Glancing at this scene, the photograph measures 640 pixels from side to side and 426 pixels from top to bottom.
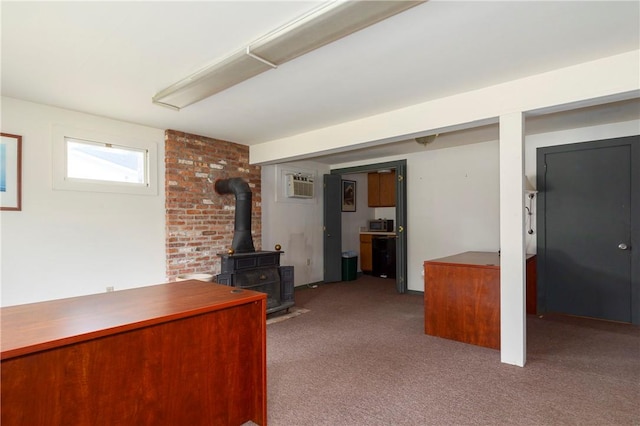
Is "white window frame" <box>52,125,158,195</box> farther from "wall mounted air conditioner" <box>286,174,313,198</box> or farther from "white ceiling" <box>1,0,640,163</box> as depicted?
"wall mounted air conditioner" <box>286,174,313,198</box>

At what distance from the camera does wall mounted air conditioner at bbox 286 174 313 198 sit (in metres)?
5.77

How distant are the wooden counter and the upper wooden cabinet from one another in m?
3.66

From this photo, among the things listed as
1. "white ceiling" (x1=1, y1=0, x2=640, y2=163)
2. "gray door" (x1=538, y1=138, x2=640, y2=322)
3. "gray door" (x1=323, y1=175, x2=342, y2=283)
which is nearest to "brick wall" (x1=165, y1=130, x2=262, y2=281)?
"white ceiling" (x1=1, y1=0, x2=640, y2=163)

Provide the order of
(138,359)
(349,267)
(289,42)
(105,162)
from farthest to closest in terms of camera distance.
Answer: (349,267) → (105,162) → (289,42) → (138,359)

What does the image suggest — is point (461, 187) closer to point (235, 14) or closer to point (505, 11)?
point (505, 11)

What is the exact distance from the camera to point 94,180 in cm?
367

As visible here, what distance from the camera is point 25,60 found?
241 centimetres

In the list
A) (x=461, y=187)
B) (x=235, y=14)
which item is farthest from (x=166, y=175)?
(x=461, y=187)

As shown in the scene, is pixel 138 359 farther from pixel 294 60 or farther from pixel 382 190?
pixel 382 190

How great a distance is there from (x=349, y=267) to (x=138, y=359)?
5396 millimetres

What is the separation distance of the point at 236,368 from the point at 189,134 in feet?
10.9

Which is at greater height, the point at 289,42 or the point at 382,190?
the point at 289,42

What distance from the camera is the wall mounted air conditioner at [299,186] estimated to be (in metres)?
5.77

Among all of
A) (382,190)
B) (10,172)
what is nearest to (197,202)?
(10,172)
